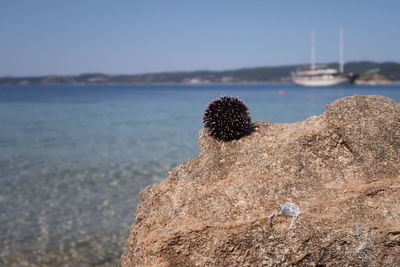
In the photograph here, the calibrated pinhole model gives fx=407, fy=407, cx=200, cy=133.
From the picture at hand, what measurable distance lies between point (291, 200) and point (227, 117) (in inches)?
56.2

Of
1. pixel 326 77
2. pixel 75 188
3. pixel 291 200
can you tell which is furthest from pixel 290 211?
pixel 326 77

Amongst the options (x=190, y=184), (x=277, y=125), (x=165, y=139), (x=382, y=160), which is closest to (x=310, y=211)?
(x=382, y=160)

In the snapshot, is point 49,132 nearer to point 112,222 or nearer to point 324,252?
point 112,222

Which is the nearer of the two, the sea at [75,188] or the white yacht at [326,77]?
the sea at [75,188]

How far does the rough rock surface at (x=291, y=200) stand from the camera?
4.20m

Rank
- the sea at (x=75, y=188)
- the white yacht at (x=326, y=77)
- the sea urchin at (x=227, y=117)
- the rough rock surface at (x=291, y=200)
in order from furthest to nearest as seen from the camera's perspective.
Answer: the white yacht at (x=326, y=77), the sea at (x=75, y=188), the sea urchin at (x=227, y=117), the rough rock surface at (x=291, y=200)

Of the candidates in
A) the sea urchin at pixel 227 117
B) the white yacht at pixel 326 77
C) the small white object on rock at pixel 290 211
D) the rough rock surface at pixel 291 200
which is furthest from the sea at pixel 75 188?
the white yacht at pixel 326 77

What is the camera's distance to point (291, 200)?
4.44 meters

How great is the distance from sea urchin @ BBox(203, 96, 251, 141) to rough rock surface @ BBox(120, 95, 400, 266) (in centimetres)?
18

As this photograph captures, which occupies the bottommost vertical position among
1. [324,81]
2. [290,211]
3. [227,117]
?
[290,211]

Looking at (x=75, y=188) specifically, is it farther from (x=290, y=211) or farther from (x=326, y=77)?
(x=326, y=77)

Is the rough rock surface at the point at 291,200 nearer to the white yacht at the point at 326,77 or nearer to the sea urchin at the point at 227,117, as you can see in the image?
the sea urchin at the point at 227,117

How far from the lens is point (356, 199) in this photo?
4.38 m

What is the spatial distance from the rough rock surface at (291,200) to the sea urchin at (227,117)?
182 mm
